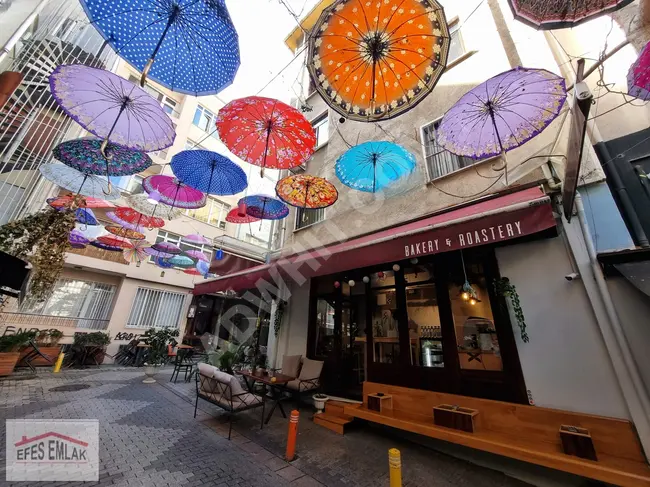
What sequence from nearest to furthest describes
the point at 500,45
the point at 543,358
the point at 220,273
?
1. the point at 543,358
2. the point at 500,45
3. the point at 220,273

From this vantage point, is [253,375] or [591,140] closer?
[591,140]

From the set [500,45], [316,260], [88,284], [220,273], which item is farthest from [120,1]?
[88,284]

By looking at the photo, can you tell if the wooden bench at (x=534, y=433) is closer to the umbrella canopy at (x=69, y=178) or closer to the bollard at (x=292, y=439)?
the bollard at (x=292, y=439)

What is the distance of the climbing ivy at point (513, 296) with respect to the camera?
430 cm

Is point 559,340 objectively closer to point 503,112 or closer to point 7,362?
point 503,112

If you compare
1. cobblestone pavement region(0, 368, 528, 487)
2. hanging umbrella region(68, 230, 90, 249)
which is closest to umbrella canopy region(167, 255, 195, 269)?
hanging umbrella region(68, 230, 90, 249)

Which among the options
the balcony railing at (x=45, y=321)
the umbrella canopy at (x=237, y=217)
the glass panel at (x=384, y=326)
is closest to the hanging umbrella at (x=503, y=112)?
the glass panel at (x=384, y=326)

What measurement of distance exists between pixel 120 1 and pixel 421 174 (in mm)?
6666

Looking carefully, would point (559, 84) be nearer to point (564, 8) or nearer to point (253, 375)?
point (564, 8)

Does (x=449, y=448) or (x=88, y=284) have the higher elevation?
(x=88, y=284)

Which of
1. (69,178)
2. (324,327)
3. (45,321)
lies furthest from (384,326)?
(45,321)

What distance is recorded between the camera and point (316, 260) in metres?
5.87

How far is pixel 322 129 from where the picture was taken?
10898 millimetres

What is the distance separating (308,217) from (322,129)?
13.9 ft
